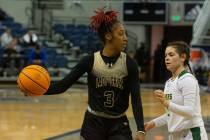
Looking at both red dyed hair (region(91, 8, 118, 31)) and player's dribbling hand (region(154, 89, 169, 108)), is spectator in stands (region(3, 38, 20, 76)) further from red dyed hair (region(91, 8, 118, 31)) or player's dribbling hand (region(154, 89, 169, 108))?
player's dribbling hand (region(154, 89, 169, 108))

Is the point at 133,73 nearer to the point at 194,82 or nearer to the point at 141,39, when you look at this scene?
the point at 194,82

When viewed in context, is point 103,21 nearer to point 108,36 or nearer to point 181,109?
point 108,36

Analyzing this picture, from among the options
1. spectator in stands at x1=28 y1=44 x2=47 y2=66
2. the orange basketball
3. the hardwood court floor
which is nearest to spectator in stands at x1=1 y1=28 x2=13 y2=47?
spectator in stands at x1=28 y1=44 x2=47 y2=66

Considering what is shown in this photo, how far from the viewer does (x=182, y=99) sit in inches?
198

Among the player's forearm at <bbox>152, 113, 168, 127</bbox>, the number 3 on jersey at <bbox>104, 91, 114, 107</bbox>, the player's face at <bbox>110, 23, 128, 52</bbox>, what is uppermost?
the player's face at <bbox>110, 23, 128, 52</bbox>

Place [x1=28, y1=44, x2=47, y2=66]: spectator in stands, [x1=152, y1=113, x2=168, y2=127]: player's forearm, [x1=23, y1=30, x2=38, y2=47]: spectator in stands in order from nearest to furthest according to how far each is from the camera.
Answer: [x1=152, y1=113, x2=168, y2=127]: player's forearm → [x1=28, y1=44, x2=47, y2=66]: spectator in stands → [x1=23, y1=30, x2=38, y2=47]: spectator in stands

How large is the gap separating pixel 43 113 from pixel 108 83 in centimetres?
897

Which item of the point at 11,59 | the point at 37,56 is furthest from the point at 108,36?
the point at 11,59

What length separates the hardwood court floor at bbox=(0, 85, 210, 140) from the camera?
10741 millimetres

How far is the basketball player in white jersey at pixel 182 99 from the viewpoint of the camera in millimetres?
4930

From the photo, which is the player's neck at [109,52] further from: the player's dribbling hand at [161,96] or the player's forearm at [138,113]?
the player's dribbling hand at [161,96]

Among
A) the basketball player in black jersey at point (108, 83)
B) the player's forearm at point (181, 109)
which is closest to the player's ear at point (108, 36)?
the basketball player in black jersey at point (108, 83)

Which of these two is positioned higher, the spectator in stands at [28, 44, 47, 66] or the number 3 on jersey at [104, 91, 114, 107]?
the number 3 on jersey at [104, 91, 114, 107]

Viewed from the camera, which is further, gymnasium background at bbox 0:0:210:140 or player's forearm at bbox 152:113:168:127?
gymnasium background at bbox 0:0:210:140
